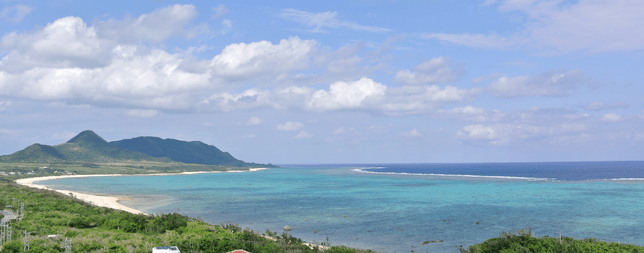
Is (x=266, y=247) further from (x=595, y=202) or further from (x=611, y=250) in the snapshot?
(x=595, y=202)

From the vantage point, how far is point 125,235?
29938mm

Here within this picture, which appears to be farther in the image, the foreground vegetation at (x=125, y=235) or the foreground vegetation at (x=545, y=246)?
the foreground vegetation at (x=125, y=235)

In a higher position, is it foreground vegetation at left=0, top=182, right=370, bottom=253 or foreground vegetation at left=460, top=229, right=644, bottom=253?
foreground vegetation at left=460, top=229, right=644, bottom=253

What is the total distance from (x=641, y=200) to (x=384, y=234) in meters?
62.8

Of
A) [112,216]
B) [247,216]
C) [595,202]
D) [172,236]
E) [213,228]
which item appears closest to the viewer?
[172,236]

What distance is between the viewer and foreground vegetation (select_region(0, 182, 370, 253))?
25.1 metres

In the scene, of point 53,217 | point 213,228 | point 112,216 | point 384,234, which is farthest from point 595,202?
point 53,217

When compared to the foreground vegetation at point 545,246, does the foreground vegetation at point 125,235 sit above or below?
below

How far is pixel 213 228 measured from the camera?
113 feet

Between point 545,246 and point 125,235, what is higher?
point 545,246

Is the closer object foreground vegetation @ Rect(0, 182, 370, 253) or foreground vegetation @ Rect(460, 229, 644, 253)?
foreground vegetation @ Rect(460, 229, 644, 253)

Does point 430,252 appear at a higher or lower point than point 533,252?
lower

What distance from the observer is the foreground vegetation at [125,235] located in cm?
2509

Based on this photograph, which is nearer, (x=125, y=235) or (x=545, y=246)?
(x=545, y=246)
